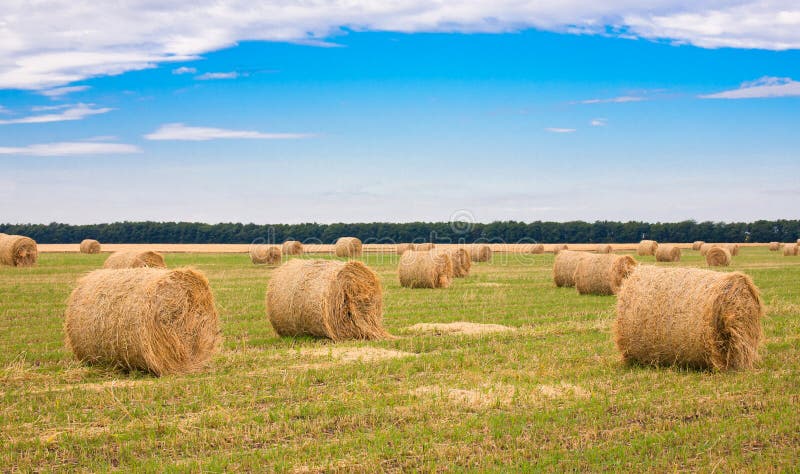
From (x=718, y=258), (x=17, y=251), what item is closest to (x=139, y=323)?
(x=17, y=251)

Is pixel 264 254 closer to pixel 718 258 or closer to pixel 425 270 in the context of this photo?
pixel 425 270

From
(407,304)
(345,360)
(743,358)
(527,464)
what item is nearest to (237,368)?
(345,360)

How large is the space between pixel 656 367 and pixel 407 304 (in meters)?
9.31

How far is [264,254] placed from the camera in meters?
41.0

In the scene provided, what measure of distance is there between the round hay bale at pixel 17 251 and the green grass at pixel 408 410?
71.6ft

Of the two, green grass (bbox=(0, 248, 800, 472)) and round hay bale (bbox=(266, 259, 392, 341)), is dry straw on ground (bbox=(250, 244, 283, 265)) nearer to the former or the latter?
round hay bale (bbox=(266, 259, 392, 341))

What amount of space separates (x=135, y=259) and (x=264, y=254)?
16650 millimetres

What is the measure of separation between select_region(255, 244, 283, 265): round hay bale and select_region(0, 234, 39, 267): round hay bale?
10.8 metres

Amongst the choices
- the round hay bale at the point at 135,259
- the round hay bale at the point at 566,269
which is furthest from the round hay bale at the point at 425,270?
the round hay bale at the point at 135,259

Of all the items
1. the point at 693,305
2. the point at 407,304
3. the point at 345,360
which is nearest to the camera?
the point at 693,305

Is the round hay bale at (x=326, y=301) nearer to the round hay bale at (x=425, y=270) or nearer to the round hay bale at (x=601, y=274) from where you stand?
the round hay bale at (x=601, y=274)

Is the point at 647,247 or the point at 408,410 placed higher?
the point at 647,247

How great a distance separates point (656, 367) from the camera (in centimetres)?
1073

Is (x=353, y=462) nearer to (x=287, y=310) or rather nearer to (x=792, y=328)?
(x=287, y=310)
